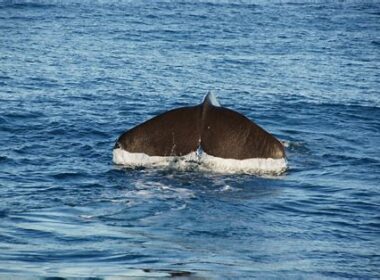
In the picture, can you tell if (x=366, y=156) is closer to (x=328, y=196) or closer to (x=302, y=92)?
(x=328, y=196)

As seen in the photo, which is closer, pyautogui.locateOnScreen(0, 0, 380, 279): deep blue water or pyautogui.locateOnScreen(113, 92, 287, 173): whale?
pyautogui.locateOnScreen(0, 0, 380, 279): deep blue water

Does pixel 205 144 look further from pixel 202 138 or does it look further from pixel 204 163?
pixel 204 163

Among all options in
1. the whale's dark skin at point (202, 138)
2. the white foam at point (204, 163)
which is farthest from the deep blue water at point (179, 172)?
the whale's dark skin at point (202, 138)

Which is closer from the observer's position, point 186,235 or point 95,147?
point 186,235

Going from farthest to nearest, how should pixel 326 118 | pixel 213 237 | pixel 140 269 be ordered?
pixel 326 118 < pixel 213 237 < pixel 140 269

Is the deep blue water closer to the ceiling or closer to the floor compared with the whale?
closer to the floor

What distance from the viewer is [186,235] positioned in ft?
29.9

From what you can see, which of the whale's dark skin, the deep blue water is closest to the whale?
the whale's dark skin

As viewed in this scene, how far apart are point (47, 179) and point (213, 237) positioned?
346 cm

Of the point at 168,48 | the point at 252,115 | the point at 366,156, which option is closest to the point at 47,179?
the point at 366,156

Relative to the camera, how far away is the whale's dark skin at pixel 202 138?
11.6m

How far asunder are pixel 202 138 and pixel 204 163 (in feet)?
1.31

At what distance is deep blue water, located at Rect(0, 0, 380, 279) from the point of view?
27.2ft

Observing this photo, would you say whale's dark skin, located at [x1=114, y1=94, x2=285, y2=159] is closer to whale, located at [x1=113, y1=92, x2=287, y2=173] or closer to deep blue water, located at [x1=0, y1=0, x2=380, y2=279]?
whale, located at [x1=113, y1=92, x2=287, y2=173]
